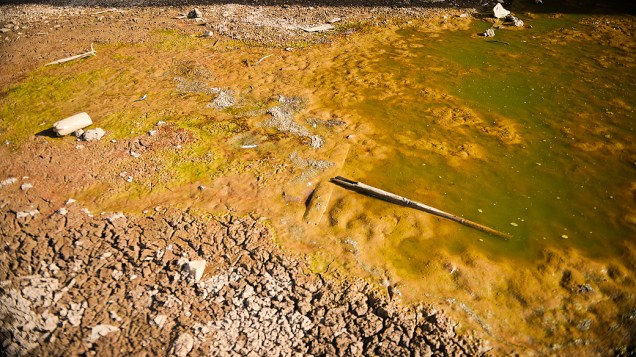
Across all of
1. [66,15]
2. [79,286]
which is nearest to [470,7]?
[79,286]

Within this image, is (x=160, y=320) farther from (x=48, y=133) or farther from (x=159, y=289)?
(x=48, y=133)

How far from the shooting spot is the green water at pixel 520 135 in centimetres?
375

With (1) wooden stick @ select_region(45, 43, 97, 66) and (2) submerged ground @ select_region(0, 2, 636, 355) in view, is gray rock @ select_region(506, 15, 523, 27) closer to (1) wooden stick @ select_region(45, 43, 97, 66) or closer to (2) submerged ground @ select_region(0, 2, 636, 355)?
(2) submerged ground @ select_region(0, 2, 636, 355)

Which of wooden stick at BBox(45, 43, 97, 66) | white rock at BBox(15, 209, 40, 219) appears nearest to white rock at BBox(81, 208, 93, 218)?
white rock at BBox(15, 209, 40, 219)

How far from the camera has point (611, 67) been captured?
613 centimetres

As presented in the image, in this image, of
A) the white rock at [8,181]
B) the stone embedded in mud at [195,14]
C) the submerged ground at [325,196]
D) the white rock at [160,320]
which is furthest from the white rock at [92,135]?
the stone embedded in mud at [195,14]

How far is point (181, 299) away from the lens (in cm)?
319

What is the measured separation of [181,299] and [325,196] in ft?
5.72

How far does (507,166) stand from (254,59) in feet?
15.6

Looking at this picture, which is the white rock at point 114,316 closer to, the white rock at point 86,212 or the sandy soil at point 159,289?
the sandy soil at point 159,289

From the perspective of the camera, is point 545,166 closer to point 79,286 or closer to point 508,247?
point 508,247

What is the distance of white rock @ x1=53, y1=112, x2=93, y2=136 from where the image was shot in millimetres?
4965

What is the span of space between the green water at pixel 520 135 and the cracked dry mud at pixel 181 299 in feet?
3.22

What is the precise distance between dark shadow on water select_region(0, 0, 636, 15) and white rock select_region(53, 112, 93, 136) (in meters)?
5.85
